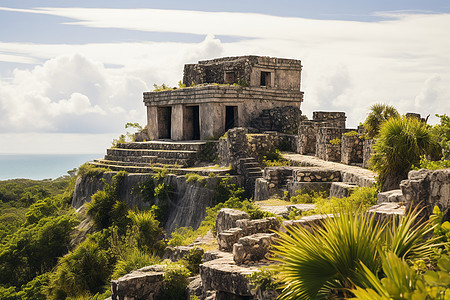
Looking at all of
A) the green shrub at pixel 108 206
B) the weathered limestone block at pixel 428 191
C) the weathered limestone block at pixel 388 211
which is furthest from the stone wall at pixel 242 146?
the weathered limestone block at pixel 428 191

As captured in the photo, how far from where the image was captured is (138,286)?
9.82 m

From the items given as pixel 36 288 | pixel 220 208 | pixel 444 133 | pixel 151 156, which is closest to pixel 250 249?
pixel 444 133

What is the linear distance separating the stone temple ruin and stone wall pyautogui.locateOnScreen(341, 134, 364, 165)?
34mm

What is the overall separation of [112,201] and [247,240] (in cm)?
1245

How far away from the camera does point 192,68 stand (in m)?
27.1

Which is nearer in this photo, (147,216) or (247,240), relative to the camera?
(247,240)

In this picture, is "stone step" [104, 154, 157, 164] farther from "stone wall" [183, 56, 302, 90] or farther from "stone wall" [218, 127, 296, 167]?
"stone wall" [183, 56, 302, 90]

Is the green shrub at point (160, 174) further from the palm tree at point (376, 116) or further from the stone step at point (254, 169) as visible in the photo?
the palm tree at point (376, 116)

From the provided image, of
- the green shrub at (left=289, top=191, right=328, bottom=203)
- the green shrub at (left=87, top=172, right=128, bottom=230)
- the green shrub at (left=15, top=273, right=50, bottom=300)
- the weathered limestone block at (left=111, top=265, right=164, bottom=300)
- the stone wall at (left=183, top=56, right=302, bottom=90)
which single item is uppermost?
the stone wall at (left=183, top=56, right=302, bottom=90)

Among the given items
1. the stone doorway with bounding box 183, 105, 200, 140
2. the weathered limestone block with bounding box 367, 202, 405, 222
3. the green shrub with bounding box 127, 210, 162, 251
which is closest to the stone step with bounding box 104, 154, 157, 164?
the stone doorway with bounding box 183, 105, 200, 140

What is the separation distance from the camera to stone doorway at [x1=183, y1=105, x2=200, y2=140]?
2453 cm

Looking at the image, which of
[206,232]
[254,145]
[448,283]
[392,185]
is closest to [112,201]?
[254,145]

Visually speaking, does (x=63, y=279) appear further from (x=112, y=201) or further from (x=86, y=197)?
(x=86, y=197)

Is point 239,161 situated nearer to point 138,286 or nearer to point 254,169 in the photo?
point 254,169
